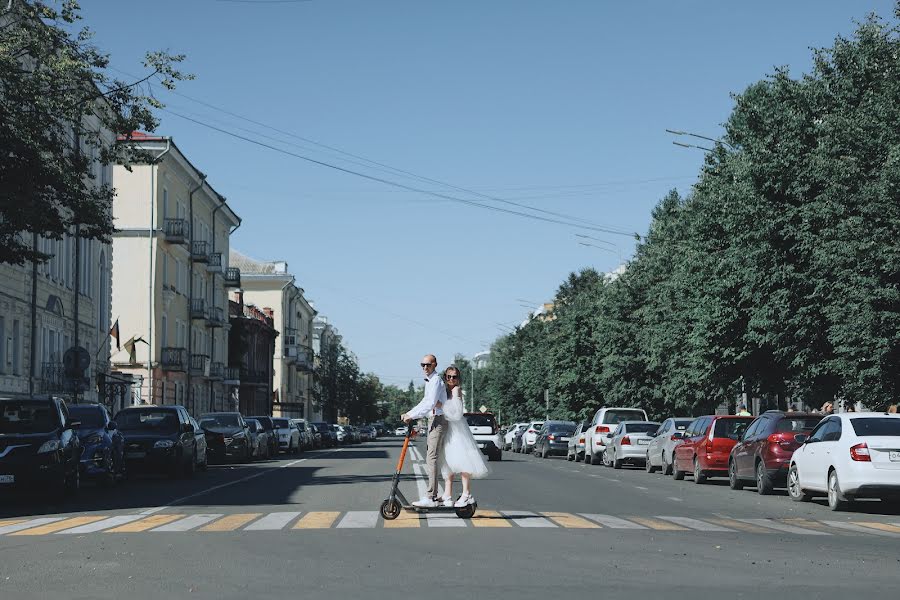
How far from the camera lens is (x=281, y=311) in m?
114

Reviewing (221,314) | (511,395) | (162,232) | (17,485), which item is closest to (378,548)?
(17,485)

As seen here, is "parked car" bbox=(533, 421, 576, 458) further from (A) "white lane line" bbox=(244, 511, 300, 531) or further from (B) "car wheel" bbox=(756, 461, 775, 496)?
(A) "white lane line" bbox=(244, 511, 300, 531)

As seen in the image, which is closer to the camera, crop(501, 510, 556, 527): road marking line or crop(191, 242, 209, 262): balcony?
crop(501, 510, 556, 527): road marking line

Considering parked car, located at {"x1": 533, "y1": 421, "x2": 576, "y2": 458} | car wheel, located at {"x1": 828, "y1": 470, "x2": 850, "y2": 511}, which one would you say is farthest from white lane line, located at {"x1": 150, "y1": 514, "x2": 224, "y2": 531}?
parked car, located at {"x1": 533, "y1": 421, "x2": 576, "y2": 458}

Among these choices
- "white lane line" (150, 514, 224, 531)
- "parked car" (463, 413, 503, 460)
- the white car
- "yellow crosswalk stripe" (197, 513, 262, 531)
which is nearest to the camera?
"yellow crosswalk stripe" (197, 513, 262, 531)

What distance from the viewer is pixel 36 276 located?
42.8m

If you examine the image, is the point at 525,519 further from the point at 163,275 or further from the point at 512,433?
the point at 512,433

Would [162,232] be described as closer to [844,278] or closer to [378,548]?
[844,278]

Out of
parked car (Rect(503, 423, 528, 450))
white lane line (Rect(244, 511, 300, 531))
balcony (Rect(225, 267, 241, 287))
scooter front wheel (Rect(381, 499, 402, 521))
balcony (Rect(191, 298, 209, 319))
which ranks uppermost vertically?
balcony (Rect(225, 267, 241, 287))

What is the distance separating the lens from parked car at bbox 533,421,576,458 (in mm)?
52344

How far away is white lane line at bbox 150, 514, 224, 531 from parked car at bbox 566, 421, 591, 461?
98.0 feet

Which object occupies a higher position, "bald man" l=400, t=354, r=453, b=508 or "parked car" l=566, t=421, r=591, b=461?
"bald man" l=400, t=354, r=453, b=508

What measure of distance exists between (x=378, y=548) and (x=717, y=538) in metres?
3.82

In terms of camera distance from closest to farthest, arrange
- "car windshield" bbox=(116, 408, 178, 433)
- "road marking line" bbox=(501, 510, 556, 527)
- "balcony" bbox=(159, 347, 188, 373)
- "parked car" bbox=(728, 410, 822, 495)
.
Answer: "road marking line" bbox=(501, 510, 556, 527), "parked car" bbox=(728, 410, 822, 495), "car windshield" bbox=(116, 408, 178, 433), "balcony" bbox=(159, 347, 188, 373)
